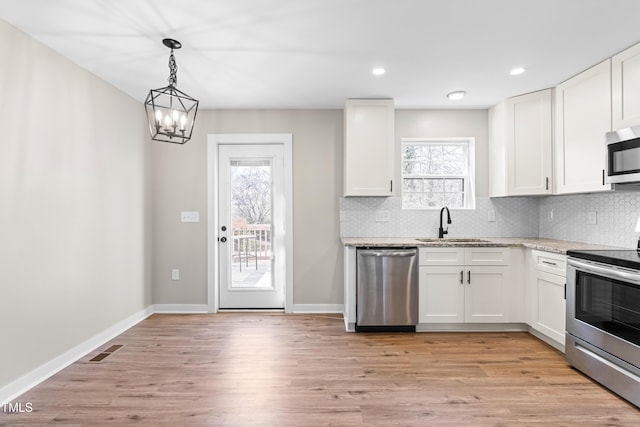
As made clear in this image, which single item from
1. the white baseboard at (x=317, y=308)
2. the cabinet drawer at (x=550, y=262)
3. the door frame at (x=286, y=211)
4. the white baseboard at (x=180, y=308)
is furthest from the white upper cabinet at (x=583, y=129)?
the white baseboard at (x=180, y=308)

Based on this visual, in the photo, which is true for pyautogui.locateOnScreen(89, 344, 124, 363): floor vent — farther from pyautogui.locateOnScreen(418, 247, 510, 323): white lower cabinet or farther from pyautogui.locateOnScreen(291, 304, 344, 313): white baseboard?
pyautogui.locateOnScreen(418, 247, 510, 323): white lower cabinet

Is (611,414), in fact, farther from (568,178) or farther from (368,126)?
(368,126)

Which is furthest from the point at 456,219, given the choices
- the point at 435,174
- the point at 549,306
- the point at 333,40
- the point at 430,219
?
the point at 333,40

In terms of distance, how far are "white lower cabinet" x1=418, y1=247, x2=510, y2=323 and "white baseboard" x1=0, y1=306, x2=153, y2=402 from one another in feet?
9.82

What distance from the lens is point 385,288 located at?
132 inches

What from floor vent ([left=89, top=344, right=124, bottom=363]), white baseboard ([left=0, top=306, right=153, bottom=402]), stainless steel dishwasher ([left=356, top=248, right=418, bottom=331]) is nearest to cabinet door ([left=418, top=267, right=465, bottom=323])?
stainless steel dishwasher ([left=356, top=248, right=418, bottom=331])

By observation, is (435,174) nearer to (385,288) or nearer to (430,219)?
(430,219)

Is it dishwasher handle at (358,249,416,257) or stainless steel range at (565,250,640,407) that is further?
dishwasher handle at (358,249,416,257)

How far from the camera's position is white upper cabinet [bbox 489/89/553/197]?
336 cm

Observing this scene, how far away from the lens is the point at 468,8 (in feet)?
6.68

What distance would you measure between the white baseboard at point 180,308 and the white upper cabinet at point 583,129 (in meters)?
3.99

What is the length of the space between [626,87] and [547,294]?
1745mm

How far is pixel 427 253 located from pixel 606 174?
1.55 meters

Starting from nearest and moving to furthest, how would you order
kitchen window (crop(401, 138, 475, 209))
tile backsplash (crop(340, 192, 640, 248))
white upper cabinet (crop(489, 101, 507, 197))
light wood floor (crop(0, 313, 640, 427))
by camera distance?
light wood floor (crop(0, 313, 640, 427))
white upper cabinet (crop(489, 101, 507, 197))
tile backsplash (crop(340, 192, 640, 248))
kitchen window (crop(401, 138, 475, 209))
